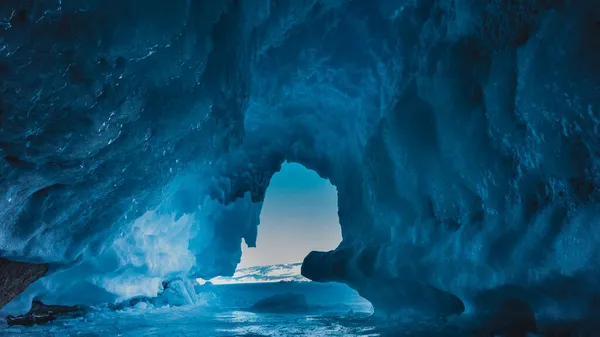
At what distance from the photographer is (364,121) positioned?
29.2 feet

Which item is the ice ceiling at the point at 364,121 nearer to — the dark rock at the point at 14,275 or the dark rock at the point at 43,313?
Answer: the dark rock at the point at 14,275

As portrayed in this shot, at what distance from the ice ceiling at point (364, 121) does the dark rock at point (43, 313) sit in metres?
0.78

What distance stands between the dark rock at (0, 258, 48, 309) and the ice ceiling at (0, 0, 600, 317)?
0.31 metres

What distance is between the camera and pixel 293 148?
38.2 feet

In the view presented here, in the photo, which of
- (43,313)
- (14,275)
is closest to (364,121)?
(14,275)

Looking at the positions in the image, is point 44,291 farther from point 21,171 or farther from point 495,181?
point 495,181

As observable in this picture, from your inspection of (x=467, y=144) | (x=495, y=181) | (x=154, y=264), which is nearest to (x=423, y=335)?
(x=495, y=181)

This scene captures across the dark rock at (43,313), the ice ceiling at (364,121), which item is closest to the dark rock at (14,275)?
the ice ceiling at (364,121)

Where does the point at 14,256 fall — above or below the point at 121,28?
below

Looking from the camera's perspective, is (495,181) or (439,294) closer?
(495,181)

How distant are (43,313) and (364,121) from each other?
9931 millimetres

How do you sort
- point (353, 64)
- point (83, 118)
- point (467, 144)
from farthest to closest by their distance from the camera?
point (353, 64) → point (467, 144) → point (83, 118)

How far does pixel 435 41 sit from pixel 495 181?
2270 mm

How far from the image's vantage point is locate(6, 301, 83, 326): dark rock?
944 centimetres
